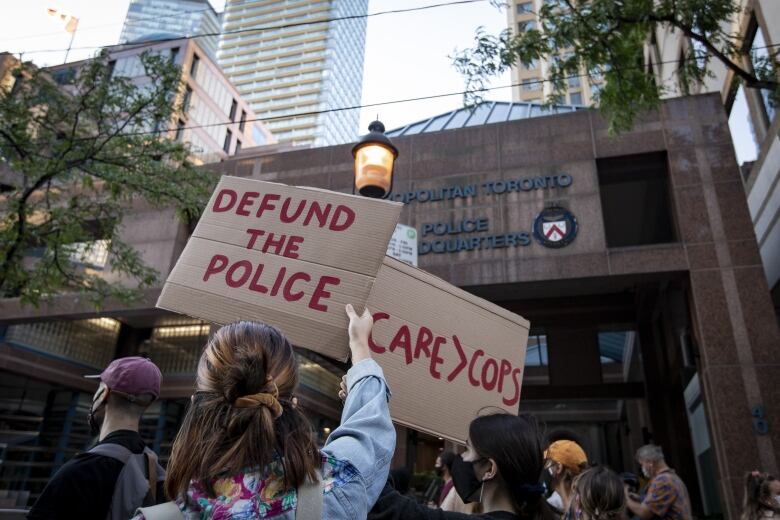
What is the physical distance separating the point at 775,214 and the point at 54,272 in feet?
45.3

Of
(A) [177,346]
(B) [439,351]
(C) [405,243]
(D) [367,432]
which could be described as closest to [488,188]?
(C) [405,243]

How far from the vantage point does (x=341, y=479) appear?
145 centimetres

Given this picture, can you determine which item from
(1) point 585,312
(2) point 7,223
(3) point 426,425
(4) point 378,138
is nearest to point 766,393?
(1) point 585,312

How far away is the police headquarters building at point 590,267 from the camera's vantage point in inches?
405

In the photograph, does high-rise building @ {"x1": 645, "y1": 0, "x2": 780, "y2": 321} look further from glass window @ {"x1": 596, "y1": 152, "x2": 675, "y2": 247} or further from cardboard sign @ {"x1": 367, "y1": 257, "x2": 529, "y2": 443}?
cardboard sign @ {"x1": 367, "y1": 257, "x2": 529, "y2": 443}

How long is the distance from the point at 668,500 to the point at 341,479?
5238 millimetres

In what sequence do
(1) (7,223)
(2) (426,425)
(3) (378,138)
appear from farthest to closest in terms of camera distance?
(1) (7,223), (3) (378,138), (2) (426,425)

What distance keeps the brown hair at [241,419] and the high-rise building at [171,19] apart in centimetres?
14578

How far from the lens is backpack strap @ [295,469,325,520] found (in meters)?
1.34

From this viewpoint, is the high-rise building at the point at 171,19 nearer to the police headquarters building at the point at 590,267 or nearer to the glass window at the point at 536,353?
the police headquarters building at the point at 590,267

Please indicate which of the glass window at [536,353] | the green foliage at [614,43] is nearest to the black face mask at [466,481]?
the green foliage at [614,43]

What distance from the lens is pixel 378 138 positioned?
22.2ft

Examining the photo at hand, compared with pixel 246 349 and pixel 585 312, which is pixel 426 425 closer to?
pixel 246 349

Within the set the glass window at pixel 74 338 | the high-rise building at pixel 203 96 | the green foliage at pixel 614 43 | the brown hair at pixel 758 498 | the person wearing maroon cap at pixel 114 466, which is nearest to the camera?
the person wearing maroon cap at pixel 114 466
